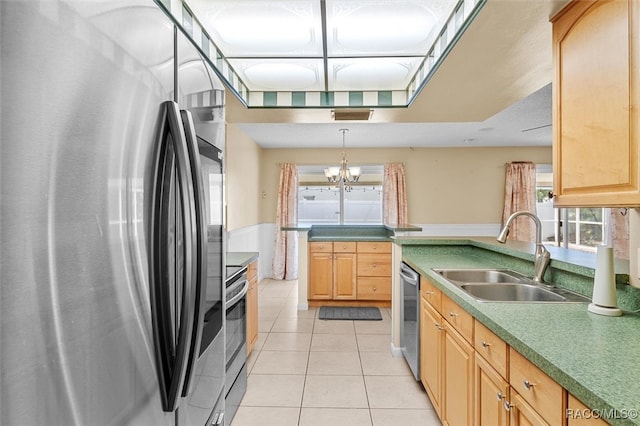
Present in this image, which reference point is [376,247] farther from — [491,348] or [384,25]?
[491,348]

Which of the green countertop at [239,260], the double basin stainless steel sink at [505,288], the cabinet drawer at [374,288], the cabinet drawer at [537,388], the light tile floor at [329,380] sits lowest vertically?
the light tile floor at [329,380]

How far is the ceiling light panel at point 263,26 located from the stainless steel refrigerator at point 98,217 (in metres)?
1.20

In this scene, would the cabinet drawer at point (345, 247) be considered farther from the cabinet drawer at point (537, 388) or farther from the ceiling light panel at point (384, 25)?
the cabinet drawer at point (537, 388)

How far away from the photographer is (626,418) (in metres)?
0.69

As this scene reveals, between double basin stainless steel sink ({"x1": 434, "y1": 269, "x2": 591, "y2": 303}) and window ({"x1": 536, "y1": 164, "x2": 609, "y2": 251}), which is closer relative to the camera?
double basin stainless steel sink ({"x1": 434, "y1": 269, "x2": 591, "y2": 303})

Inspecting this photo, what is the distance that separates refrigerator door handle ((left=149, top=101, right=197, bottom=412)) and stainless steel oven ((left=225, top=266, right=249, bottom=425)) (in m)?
1.04

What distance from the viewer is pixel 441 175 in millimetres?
6547

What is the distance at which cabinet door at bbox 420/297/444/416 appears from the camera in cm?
194

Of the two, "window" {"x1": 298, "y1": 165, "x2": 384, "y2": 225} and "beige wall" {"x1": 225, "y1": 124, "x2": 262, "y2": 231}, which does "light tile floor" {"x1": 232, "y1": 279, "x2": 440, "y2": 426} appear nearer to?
"beige wall" {"x1": 225, "y1": 124, "x2": 262, "y2": 231}

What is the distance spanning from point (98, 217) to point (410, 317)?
7.91 feet

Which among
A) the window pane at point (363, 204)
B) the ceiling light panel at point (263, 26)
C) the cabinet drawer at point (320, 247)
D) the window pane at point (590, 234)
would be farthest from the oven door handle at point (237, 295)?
the window pane at point (590, 234)

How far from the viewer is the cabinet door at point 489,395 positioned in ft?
3.93

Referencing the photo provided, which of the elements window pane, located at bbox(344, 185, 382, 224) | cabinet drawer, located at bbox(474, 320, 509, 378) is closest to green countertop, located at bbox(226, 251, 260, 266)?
cabinet drawer, located at bbox(474, 320, 509, 378)

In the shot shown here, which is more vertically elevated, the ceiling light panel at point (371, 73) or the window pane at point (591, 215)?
the ceiling light panel at point (371, 73)
